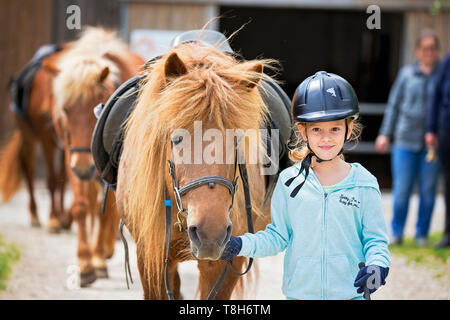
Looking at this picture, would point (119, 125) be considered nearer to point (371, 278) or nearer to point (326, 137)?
point (326, 137)

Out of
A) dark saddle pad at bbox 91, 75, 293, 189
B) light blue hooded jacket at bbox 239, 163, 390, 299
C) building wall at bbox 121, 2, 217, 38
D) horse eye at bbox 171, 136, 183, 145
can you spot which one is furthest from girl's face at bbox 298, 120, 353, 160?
building wall at bbox 121, 2, 217, 38

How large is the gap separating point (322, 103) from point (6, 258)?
4.14 m

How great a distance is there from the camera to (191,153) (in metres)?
2.40

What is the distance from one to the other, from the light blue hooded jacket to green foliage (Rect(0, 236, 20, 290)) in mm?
3080

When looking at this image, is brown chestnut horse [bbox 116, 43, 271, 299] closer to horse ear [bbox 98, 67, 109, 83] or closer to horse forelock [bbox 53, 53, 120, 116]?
horse ear [bbox 98, 67, 109, 83]

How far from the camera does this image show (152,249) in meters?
2.86

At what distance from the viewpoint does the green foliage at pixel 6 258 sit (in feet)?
16.3

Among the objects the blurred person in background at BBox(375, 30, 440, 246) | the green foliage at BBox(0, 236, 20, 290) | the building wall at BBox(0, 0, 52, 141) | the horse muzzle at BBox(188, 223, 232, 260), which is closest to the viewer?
the horse muzzle at BBox(188, 223, 232, 260)

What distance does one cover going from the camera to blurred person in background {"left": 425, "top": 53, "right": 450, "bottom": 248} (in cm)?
615

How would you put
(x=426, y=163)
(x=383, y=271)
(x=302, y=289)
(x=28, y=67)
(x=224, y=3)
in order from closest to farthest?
(x=383, y=271)
(x=302, y=289)
(x=426, y=163)
(x=28, y=67)
(x=224, y=3)

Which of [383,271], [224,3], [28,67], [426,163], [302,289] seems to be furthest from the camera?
[224,3]
